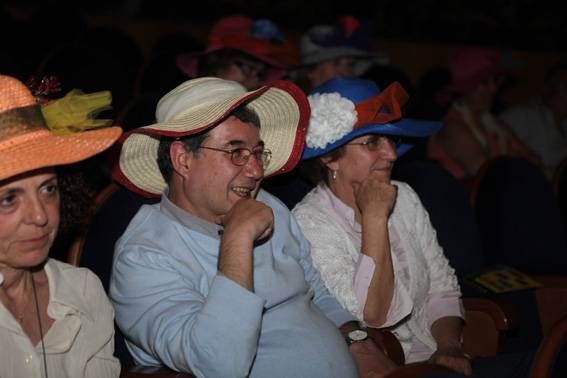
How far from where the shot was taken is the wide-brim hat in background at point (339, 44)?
4906 millimetres

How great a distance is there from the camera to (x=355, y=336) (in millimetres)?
2525

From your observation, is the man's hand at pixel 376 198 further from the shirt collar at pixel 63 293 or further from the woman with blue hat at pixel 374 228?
the shirt collar at pixel 63 293

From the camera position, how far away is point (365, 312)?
2627mm

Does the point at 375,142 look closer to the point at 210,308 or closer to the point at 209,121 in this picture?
the point at 209,121

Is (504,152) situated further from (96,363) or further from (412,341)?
(96,363)

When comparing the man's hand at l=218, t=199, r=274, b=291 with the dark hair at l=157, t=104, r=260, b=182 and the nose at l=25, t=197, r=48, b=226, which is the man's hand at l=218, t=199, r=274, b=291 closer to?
the dark hair at l=157, t=104, r=260, b=182

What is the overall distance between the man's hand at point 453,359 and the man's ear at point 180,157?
951 mm

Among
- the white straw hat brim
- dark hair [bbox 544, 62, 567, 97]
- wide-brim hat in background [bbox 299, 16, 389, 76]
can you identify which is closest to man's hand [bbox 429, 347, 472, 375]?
the white straw hat brim

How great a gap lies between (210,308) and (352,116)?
92 centimetres

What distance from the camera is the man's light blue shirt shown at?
2062mm

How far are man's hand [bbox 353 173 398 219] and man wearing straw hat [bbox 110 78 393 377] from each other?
24 cm

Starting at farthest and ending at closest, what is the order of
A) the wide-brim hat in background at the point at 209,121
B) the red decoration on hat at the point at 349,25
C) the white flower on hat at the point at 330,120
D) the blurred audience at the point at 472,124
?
the red decoration on hat at the point at 349,25, the blurred audience at the point at 472,124, the white flower on hat at the point at 330,120, the wide-brim hat in background at the point at 209,121

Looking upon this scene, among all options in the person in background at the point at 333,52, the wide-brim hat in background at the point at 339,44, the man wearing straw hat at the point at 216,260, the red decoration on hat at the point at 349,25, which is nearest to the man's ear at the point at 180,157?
the man wearing straw hat at the point at 216,260

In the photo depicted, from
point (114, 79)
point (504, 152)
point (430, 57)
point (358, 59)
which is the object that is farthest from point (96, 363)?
point (430, 57)
